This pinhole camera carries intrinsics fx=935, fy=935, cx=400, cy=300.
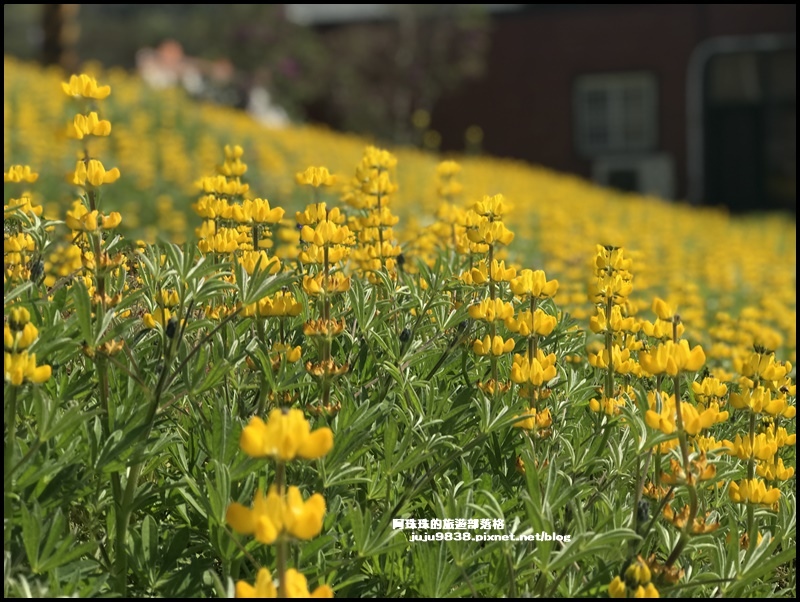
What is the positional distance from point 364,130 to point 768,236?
42.9ft

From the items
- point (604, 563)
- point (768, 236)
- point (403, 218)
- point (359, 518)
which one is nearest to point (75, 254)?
point (359, 518)

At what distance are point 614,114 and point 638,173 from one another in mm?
1764

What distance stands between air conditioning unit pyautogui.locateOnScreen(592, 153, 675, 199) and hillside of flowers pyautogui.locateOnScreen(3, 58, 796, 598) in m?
22.6

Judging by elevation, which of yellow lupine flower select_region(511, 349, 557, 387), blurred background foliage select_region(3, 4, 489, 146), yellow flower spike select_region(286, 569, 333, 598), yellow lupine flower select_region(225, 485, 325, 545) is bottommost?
yellow flower spike select_region(286, 569, 333, 598)

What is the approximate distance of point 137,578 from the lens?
197cm

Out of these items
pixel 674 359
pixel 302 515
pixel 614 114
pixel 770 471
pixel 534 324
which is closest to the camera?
pixel 302 515

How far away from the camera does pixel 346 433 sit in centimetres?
199

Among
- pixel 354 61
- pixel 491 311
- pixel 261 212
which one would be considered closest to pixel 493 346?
pixel 491 311

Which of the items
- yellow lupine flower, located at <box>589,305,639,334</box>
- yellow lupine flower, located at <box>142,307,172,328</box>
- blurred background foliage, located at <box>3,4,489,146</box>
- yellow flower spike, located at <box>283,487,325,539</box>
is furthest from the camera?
blurred background foliage, located at <box>3,4,489,146</box>

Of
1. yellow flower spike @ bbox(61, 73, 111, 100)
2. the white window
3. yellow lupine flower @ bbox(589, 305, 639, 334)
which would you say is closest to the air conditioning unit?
the white window

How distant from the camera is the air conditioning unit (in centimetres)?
2472

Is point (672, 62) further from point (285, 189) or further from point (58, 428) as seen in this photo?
point (58, 428)

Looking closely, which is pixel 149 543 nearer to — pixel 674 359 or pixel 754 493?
pixel 674 359

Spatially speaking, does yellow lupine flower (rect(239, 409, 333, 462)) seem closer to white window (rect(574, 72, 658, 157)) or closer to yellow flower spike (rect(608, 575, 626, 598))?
yellow flower spike (rect(608, 575, 626, 598))
